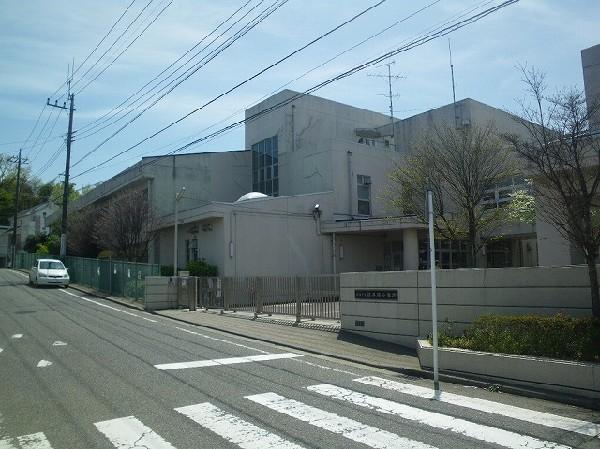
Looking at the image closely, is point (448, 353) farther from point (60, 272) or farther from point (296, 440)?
point (60, 272)

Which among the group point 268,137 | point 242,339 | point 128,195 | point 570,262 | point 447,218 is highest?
point 268,137

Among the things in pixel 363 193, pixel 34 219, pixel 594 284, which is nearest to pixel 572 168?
pixel 594 284

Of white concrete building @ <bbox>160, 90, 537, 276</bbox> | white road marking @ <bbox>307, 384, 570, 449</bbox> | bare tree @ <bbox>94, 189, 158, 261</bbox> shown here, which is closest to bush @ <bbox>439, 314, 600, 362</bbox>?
white road marking @ <bbox>307, 384, 570, 449</bbox>

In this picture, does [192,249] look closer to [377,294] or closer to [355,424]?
[377,294]

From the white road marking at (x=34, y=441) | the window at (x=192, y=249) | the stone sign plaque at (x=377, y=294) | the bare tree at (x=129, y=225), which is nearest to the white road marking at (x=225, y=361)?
the stone sign plaque at (x=377, y=294)

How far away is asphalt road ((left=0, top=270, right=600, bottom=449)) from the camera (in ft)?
17.5

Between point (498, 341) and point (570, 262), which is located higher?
point (570, 262)

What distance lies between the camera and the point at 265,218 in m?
25.3

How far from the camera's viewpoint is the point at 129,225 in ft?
92.6

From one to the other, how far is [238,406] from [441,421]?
102 inches

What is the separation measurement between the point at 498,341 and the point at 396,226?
50.9 feet

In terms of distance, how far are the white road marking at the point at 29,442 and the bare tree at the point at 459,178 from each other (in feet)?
43.4

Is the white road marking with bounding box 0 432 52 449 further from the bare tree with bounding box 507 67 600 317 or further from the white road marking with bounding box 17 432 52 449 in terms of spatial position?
the bare tree with bounding box 507 67 600 317

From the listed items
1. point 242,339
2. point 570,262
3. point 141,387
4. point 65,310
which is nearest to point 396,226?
point 570,262
